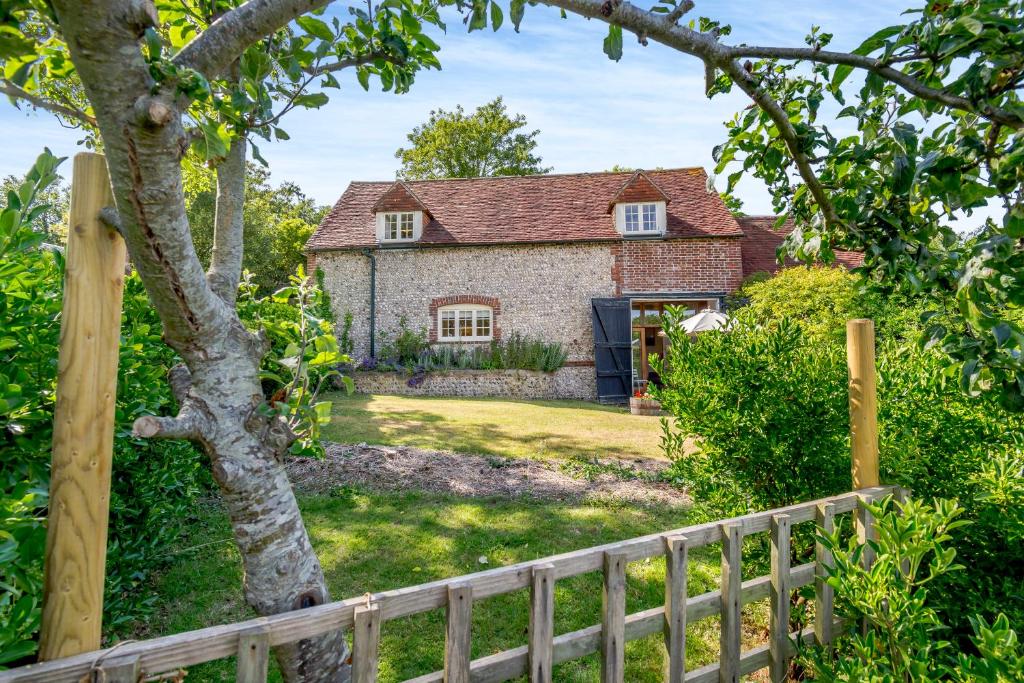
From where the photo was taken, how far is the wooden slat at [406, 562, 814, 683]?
1.92m

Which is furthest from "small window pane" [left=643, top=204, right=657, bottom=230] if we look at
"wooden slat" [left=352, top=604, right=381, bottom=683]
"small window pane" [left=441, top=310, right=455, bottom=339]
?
"wooden slat" [left=352, top=604, right=381, bottom=683]

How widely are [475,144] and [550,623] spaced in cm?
3040

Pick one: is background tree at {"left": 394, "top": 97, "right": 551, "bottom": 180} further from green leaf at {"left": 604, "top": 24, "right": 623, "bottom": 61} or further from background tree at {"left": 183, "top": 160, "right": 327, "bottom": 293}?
green leaf at {"left": 604, "top": 24, "right": 623, "bottom": 61}

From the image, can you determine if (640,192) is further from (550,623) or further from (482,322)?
(550,623)

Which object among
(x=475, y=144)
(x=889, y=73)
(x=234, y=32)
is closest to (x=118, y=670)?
(x=234, y=32)

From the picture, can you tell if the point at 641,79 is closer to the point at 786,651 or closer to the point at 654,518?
the point at 786,651

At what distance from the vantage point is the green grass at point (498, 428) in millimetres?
7816

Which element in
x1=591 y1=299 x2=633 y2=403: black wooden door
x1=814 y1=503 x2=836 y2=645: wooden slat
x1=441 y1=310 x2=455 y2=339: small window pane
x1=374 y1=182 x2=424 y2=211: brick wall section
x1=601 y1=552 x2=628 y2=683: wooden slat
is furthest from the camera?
x1=374 y1=182 x2=424 y2=211: brick wall section

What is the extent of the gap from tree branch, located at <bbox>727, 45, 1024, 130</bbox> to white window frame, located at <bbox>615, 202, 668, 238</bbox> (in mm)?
14431

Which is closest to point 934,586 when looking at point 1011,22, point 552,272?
point 1011,22

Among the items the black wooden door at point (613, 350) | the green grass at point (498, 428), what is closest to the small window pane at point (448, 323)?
the green grass at point (498, 428)

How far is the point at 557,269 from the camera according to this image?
16.1 meters

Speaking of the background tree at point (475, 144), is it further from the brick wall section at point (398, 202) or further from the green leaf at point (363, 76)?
the green leaf at point (363, 76)

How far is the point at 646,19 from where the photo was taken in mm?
1793
